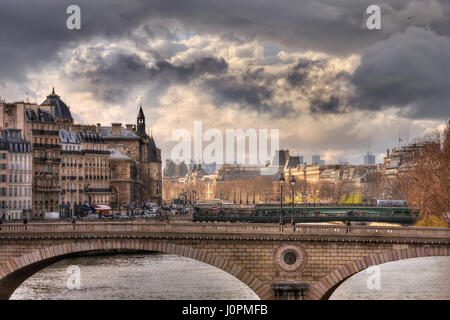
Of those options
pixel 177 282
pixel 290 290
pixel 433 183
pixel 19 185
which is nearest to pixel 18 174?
pixel 19 185

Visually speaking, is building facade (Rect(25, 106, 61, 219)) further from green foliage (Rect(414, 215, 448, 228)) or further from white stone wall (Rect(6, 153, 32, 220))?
green foliage (Rect(414, 215, 448, 228))

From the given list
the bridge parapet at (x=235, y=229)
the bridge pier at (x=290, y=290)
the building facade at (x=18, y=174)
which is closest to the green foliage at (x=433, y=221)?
the bridge parapet at (x=235, y=229)

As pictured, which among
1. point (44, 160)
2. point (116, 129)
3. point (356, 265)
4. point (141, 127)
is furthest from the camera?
point (141, 127)

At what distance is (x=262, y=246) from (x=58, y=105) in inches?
3868

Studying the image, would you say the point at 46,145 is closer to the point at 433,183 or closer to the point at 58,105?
the point at 58,105

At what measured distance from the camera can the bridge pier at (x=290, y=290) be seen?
165 feet

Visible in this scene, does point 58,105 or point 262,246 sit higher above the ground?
point 58,105

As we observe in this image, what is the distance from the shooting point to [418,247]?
165 feet

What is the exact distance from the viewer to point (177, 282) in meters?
75.5

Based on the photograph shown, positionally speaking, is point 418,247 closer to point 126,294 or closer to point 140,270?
point 126,294

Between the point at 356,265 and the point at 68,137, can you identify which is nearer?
the point at 356,265

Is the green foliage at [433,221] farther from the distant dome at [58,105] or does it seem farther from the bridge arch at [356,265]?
the distant dome at [58,105]

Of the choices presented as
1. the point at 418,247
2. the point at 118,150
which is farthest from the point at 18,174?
the point at 418,247

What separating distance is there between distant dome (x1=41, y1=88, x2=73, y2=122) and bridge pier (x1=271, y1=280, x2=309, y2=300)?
317 feet
